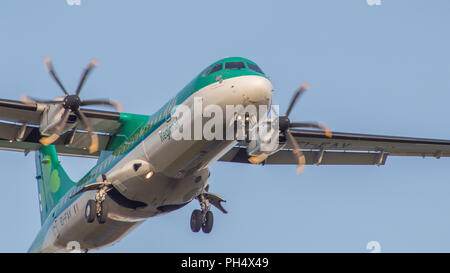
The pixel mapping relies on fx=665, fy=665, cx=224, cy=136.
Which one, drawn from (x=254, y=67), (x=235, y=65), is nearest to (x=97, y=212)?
(x=235, y=65)

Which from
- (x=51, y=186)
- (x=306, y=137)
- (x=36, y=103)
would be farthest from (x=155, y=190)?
(x=51, y=186)

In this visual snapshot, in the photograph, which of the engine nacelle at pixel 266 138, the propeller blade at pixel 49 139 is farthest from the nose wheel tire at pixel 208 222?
the propeller blade at pixel 49 139

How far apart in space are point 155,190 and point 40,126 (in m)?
4.18

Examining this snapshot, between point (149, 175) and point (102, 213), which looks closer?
point (149, 175)

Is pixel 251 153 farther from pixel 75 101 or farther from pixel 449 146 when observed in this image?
pixel 449 146

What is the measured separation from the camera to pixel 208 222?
22.2 metres

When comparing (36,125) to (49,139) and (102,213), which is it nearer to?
(49,139)

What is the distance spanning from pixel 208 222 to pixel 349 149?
21.0 ft

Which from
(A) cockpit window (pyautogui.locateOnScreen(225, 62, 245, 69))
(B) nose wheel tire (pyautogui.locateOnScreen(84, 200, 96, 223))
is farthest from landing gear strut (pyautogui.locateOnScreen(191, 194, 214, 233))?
(A) cockpit window (pyautogui.locateOnScreen(225, 62, 245, 69))

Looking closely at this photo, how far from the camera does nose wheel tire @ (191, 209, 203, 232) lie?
72.9 ft

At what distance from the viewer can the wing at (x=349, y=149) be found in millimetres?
23359

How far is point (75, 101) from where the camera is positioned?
20250 mm

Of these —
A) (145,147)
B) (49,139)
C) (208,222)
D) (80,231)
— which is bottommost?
(80,231)
